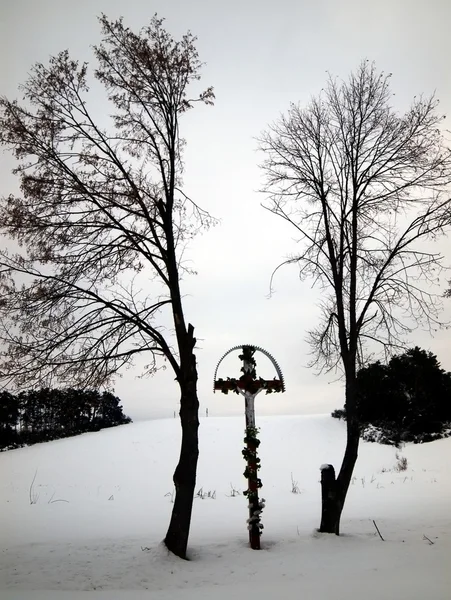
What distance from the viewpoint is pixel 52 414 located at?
56.4 feet

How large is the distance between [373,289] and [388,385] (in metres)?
21.9

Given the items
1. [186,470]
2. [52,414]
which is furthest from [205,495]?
[186,470]

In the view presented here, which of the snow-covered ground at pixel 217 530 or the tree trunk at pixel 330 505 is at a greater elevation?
the tree trunk at pixel 330 505

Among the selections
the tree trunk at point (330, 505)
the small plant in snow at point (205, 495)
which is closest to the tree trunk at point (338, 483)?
the tree trunk at point (330, 505)

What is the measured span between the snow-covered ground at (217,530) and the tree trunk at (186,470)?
0.30 metres

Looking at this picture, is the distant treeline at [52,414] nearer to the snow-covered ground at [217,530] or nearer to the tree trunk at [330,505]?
the snow-covered ground at [217,530]

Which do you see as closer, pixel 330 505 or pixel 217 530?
pixel 330 505

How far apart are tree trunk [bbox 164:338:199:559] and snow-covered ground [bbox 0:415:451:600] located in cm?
30

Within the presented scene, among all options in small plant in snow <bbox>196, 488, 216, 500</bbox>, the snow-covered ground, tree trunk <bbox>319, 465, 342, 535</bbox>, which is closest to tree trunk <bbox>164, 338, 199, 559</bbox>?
the snow-covered ground

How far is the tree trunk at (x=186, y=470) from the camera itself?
282 inches

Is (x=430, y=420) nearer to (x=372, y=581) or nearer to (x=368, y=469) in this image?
(x=368, y=469)

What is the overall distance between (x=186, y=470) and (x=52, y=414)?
11668mm

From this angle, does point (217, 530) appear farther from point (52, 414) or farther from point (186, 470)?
point (52, 414)

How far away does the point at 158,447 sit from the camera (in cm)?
2462
